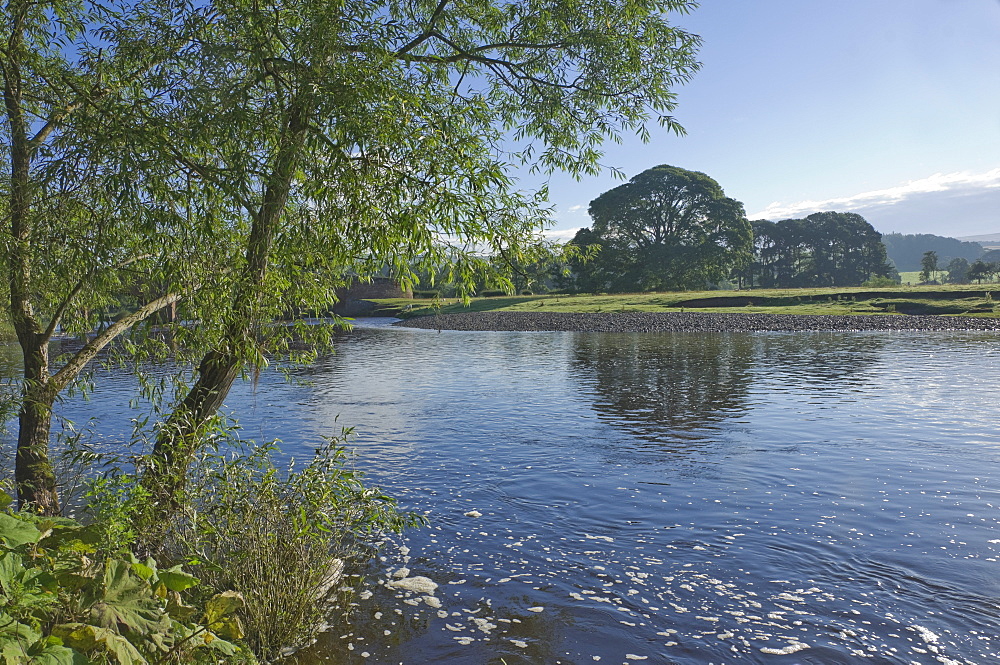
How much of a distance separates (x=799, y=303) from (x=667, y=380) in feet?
152

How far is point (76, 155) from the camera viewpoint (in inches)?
291

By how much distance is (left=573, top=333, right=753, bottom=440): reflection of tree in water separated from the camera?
20266 mm

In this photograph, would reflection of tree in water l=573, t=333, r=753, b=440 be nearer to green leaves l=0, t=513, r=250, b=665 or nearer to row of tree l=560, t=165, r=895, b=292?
green leaves l=0, t=513, r=250, b=665

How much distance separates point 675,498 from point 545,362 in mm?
22281

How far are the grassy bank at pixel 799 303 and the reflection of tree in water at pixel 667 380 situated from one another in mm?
21282

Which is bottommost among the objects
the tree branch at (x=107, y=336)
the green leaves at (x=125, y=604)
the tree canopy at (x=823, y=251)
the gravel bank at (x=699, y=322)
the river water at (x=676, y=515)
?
the river water at (x=676, y=515)

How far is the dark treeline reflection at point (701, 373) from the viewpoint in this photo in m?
20.6

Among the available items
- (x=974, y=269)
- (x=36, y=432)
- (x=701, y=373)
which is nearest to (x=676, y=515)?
(x=36, y=432)

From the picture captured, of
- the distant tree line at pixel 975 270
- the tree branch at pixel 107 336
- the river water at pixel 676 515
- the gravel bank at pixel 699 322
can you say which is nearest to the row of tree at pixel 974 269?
the distant tree line at pixel 975 270

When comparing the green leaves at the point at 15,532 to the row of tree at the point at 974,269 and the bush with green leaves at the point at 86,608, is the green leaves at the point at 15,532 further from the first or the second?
the row of tree at the point at 974,269

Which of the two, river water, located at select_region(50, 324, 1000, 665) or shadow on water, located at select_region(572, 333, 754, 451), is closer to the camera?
river water, located at select_region(50, 324, 1000, 665)

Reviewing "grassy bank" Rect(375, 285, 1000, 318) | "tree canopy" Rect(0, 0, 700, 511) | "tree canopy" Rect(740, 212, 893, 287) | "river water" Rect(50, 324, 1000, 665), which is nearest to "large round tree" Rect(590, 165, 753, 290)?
"grassy bank" Rect(375, 285, 1000, 318)

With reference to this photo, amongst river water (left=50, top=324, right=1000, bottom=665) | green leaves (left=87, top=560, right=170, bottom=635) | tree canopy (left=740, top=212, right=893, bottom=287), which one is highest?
tree canopy (left=740, top=212, right=893, bottom=287)

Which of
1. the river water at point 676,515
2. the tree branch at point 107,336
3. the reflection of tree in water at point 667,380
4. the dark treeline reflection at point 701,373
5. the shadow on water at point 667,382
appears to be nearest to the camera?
the river water at point 676,515
